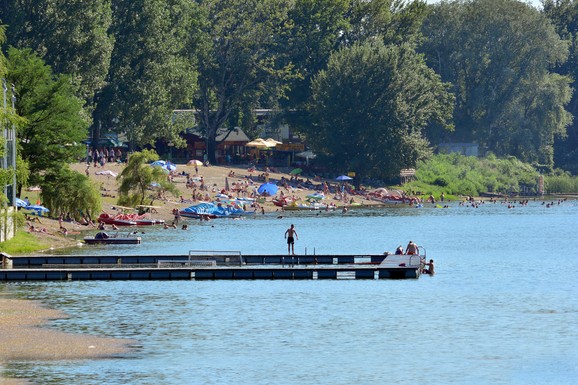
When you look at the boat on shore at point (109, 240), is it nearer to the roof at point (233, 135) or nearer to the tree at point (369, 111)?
the tree at point (369, 111)

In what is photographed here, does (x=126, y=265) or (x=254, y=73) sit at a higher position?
(x=254, y=73)

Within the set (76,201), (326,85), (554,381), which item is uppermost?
(326,85)

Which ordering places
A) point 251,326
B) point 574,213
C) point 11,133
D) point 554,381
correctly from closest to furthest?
point 554,381 → point 251,326 → point 11,133 → point 574,213

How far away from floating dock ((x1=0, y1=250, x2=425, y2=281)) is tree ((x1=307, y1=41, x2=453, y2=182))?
288 feet

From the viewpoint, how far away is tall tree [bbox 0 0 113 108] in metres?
136

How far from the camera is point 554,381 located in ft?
159

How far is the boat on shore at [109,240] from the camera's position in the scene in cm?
10162

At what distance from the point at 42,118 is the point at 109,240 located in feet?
37.7

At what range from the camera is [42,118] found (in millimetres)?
104688

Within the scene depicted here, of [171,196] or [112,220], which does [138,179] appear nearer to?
[112,220]

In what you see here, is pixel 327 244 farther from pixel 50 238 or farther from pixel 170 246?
pixel 50 238

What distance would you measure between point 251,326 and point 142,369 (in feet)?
39.9

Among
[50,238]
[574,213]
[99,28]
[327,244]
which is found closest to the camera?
[50,238]

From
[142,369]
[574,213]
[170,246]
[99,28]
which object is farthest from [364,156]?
[142,369]
